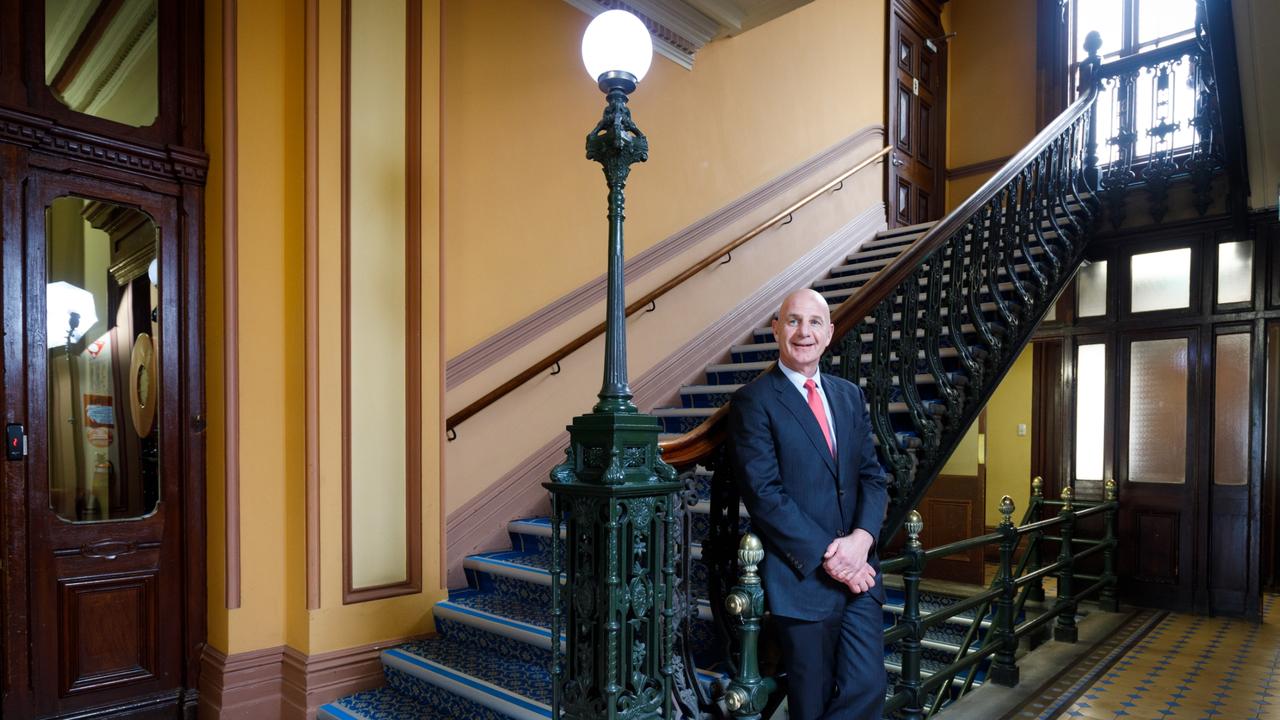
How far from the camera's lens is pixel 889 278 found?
310 cm

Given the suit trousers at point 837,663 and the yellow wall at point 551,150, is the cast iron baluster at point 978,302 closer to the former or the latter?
the yellow wall at point 551,150

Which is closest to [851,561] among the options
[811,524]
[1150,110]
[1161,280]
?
[811,524]

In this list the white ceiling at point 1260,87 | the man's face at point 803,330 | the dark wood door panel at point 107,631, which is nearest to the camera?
the man's face at point 803,330

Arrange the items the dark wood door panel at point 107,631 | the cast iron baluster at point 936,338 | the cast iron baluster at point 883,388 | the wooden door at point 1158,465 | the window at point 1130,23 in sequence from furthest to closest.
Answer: the window at point 1130,23, the wooden door at point 1158,465, the cast iron baluster at point 936,338, the cast iron baluster at point 883,388, the dark wood door panel at point 107,631

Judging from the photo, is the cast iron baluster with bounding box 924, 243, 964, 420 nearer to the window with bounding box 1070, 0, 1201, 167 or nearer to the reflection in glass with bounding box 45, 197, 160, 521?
the window with bounding box 1070, 0, 1201, 167

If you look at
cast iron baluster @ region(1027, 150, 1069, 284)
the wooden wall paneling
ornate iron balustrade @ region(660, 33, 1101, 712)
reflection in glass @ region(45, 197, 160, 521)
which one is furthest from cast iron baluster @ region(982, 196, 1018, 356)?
the wooden wall paneling

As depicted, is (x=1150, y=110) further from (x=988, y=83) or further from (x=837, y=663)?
(x=837, y=663)

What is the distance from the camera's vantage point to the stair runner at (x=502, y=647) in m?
2.80

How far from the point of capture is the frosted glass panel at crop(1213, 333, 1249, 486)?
18.1 ft

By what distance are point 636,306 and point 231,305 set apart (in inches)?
92.1

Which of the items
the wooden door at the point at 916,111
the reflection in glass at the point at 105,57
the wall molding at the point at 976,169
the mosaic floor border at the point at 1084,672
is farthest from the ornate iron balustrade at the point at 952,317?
the wall molding at the point at 976,169

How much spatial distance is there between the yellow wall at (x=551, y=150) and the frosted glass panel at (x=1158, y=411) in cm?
321

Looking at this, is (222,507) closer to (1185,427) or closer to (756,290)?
(756,290)

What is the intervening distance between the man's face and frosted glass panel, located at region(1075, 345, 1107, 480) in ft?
16.3
